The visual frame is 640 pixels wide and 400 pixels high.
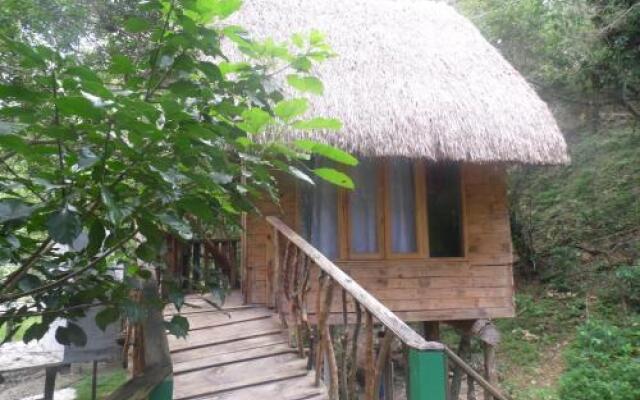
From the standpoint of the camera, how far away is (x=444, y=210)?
5473 mm

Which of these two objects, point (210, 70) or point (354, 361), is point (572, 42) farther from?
point (210, 70)

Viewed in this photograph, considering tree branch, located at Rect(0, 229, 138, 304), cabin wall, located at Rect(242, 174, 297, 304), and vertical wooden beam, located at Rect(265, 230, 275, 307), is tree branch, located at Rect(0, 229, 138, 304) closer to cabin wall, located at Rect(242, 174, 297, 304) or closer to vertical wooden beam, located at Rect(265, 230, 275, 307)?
vertical wooden beam, located at Rect(265, 230, 275, 307)

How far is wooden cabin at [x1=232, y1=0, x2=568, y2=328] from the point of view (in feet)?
16.1

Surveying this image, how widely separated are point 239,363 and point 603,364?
15.9 ft

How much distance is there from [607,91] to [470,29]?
139 inches

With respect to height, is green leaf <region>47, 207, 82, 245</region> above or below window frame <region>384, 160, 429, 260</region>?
below

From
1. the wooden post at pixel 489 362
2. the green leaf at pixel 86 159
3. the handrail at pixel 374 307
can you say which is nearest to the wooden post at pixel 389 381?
the handrail at pixel 374 307

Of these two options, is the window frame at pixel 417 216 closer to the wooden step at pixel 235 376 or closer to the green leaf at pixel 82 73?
the wooden step at pixel 235 376

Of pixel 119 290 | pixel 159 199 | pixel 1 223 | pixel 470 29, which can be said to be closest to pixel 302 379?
pixel 119 290

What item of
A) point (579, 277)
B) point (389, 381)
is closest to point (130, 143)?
point (389, 381)

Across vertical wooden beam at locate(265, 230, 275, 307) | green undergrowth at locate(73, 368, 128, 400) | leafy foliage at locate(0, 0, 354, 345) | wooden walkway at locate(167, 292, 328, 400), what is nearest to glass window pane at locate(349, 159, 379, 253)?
vertical wooden beam at locate(265, 230, 275, 307)

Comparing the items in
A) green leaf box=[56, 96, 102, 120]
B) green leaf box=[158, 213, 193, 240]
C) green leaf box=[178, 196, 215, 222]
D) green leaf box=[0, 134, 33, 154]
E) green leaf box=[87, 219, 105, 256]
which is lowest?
green leaf box=[87, 219, 105, 256]

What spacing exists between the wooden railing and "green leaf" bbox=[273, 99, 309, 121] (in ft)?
3.33

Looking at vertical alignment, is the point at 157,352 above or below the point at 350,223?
below
